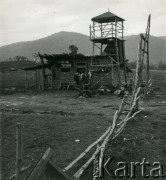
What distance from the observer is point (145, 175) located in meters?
6.55

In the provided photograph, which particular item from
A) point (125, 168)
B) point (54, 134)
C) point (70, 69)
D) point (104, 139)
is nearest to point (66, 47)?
point (70, 69)

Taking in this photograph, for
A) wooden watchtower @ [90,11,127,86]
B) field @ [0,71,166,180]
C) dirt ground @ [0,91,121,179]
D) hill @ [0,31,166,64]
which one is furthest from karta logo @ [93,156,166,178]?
hill @ [0,31,166,64]

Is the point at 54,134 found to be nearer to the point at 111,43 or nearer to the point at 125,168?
the point at 125,168

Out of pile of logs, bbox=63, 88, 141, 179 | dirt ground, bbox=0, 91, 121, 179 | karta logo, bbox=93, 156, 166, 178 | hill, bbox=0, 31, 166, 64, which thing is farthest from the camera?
hill, bbox=0, 31, 166, 64

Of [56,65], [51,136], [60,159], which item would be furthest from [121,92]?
[60,159]

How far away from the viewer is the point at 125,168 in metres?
6.77

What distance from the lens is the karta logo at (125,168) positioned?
6520 millimetres

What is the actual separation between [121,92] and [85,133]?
14125 mm

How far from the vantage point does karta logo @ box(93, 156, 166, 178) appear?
Result: 652 centimetres

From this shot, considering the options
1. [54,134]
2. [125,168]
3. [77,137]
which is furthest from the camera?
[54,134]

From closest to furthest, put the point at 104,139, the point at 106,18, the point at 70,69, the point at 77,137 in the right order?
1. the point at 104,139
2. the point at 77,137
3. the point at 106,18
4. the point at 70,69

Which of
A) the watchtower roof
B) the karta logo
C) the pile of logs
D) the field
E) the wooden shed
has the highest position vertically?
the watchtower roof

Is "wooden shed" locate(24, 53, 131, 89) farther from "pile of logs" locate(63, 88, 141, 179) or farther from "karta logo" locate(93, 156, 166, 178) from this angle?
"karta logo" locate(93, 156, 166, 178)

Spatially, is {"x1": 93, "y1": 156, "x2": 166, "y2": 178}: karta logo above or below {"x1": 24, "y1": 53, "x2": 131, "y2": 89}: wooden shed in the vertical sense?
below
